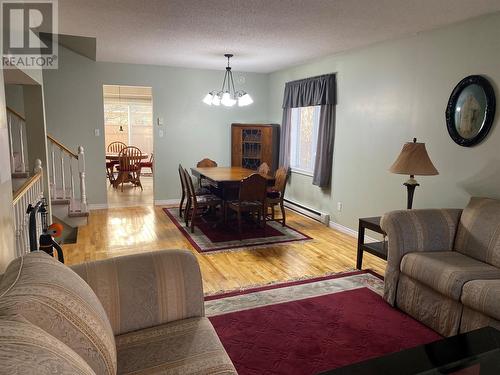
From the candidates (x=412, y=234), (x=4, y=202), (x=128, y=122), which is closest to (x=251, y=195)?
(x=412, y=234)

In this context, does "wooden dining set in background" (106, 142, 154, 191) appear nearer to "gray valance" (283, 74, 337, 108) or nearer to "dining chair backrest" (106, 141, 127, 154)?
"dining chair backrest" (106, 141, 127, 154)

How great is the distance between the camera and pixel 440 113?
3.48 meters

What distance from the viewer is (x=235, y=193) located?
5.17m

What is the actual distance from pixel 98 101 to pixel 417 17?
486 cm

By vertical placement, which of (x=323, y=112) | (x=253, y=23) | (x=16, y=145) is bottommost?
(x=16, y=145)

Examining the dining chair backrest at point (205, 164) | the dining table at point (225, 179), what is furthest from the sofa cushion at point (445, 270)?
the dining chair backrest at point (205, 164)

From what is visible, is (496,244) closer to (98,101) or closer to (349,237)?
(349,237)

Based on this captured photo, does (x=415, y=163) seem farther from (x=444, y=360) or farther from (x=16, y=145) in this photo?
(x=16, y=145)

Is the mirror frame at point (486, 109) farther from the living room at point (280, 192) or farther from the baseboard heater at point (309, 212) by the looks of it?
the baseboard heater at point (309, 212)

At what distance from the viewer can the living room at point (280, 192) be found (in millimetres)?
1721

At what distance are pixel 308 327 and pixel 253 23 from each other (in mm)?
2704

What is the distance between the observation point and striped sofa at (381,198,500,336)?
2273mm

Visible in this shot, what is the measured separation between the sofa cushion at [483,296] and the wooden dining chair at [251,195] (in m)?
2.63

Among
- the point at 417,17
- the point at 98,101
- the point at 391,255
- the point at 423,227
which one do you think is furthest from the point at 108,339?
the point at 98,101
